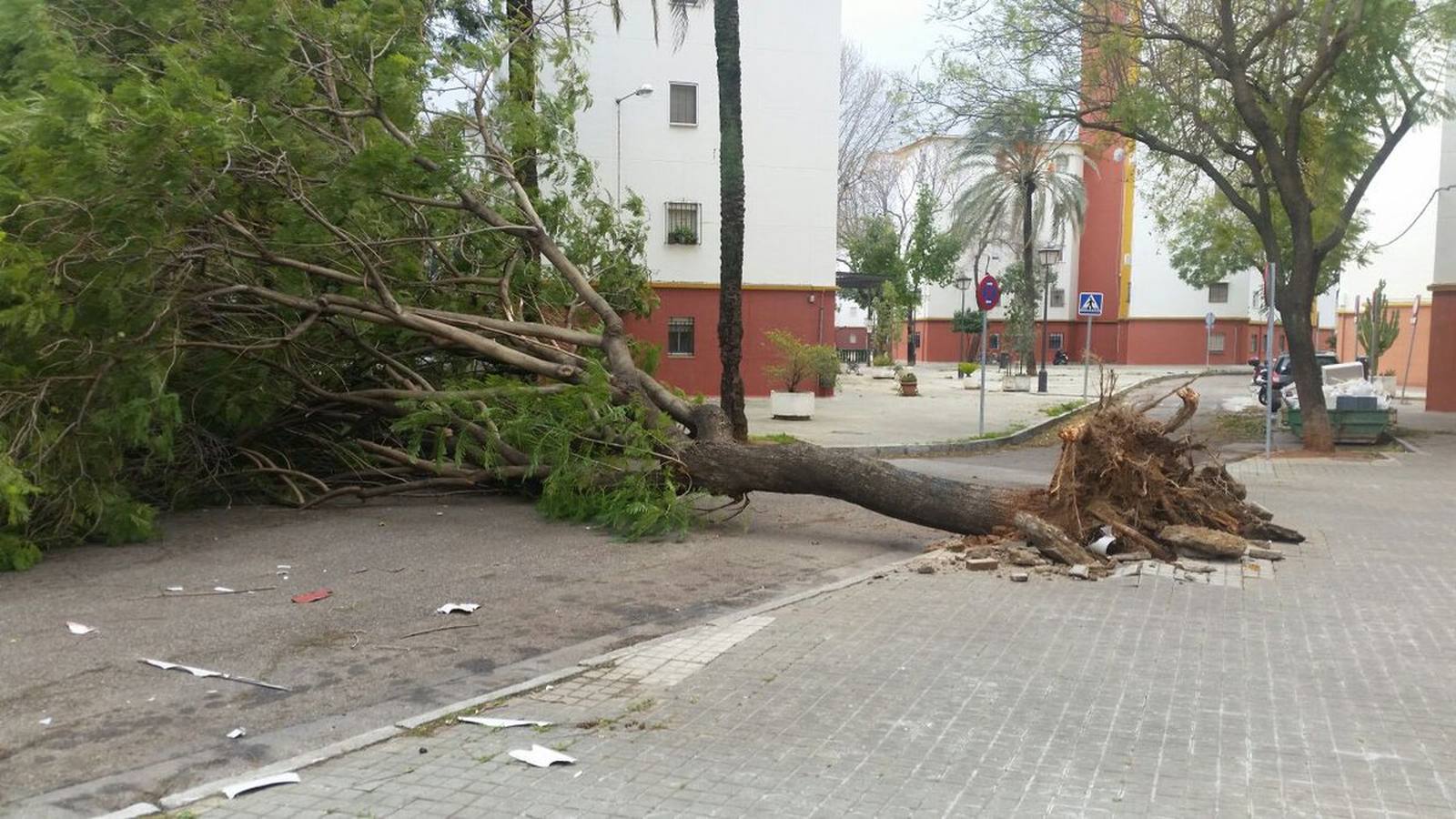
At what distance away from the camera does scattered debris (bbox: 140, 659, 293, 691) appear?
5762mm

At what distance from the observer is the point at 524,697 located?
545 cm

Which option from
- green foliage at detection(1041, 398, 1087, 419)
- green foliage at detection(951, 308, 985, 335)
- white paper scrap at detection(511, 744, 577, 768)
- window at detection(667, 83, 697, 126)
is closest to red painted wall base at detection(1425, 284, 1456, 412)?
green foliage at detection(1041, 398, 1087, 419)

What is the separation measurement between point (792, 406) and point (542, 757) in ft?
60.7

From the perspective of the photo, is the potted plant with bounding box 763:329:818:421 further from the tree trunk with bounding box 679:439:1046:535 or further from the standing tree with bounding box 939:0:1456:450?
the tree trunk with bounding box 679:439:1046:535

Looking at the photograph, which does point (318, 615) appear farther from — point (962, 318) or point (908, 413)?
point (962, 318)

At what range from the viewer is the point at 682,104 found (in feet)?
90.6

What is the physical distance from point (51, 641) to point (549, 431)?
4.63 metres

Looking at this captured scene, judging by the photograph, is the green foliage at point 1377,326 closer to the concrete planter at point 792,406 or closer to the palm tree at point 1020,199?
the palm tree at point 1020,199

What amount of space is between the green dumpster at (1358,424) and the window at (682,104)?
1547cm

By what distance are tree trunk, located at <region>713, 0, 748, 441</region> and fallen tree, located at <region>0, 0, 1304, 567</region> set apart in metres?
3.45

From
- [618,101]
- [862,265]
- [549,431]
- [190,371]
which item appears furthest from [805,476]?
[862,265]

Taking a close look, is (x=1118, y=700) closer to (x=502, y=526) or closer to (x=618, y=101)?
(x=502, y=526)

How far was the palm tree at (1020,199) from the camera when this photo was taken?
4419 cm

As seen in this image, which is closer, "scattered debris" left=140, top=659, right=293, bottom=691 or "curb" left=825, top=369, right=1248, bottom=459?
"scattered debris" left=140, top=659, right=293, bottom=691
